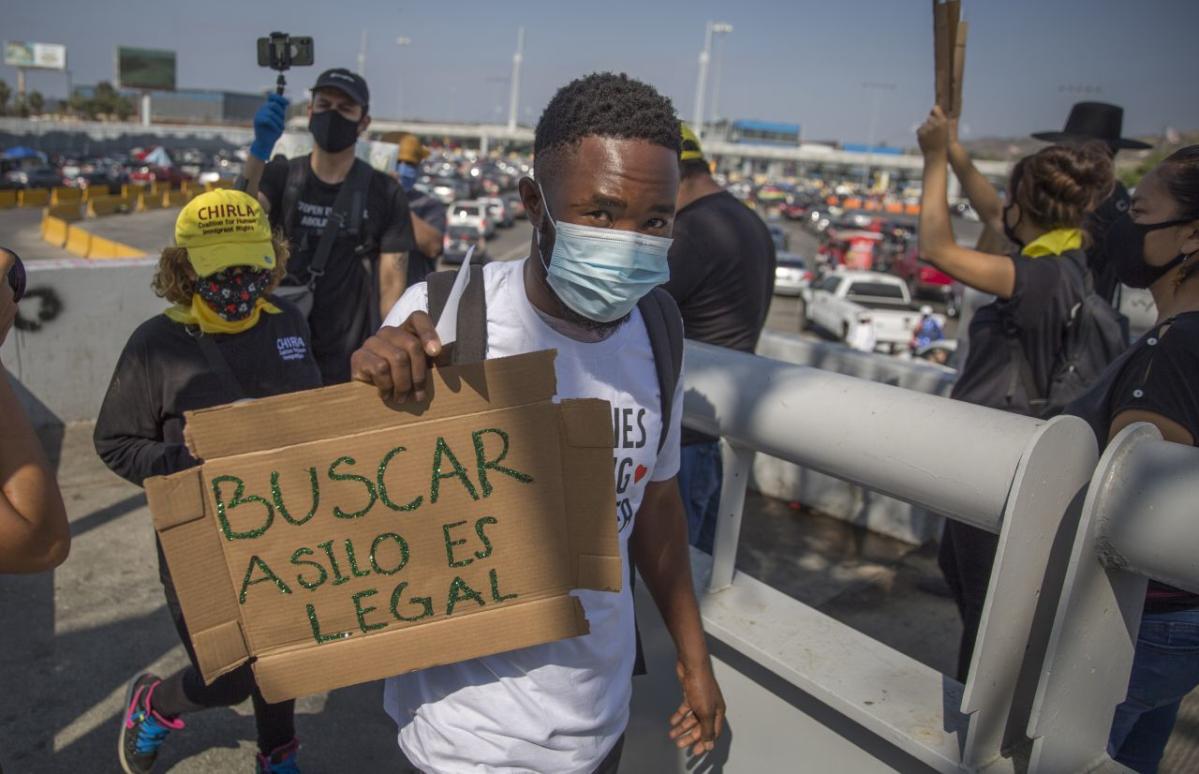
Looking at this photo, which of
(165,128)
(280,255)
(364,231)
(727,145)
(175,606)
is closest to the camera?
(175,606)

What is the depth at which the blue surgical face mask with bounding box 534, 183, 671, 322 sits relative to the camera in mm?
1785

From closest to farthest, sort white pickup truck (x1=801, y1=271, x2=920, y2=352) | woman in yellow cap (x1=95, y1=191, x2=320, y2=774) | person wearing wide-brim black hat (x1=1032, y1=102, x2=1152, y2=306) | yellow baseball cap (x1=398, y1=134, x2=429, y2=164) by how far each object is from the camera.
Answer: person wearing wide-brim black hat (x1=1032, y1=102, x2=1152, y2=306), woman in yellow cap (x1=95, y1=191, x2=320, y2=774), yellow baseball cap (x1=398, y1=134, x2=429, y2=164), white pickup truck (x1=801, y1=271, x2=920, y2=352)

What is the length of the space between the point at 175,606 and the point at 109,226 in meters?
32.2

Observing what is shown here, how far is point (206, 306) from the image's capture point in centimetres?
277

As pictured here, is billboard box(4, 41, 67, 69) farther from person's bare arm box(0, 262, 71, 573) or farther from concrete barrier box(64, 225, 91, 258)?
person's bare arm box(0, 262, 71, 573)

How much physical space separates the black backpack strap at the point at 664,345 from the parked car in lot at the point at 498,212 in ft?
118

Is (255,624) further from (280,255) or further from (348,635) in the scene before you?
(280,255)

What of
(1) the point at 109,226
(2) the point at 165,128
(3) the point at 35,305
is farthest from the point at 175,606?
(2) the point at 165,128

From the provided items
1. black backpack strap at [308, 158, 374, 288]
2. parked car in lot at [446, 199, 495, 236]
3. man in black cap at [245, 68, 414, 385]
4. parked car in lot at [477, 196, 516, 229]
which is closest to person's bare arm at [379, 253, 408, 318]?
man in black cap at [245, 68, 414, 385]

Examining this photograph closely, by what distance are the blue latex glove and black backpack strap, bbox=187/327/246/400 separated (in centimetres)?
169

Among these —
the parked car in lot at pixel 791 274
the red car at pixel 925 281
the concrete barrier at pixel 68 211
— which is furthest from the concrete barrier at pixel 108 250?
the red car at pixel 925 281

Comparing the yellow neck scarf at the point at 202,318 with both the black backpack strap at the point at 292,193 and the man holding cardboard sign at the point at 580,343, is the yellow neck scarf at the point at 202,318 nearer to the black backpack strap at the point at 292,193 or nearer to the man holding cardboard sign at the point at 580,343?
the man holding cardboard sign at the point at 580,343

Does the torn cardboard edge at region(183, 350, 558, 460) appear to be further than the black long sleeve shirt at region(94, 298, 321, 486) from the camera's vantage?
No

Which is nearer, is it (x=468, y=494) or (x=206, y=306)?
(x=468, y=494)
